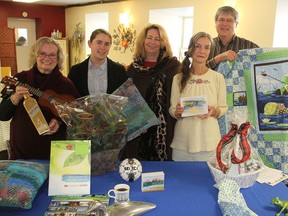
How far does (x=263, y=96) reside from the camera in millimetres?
2096

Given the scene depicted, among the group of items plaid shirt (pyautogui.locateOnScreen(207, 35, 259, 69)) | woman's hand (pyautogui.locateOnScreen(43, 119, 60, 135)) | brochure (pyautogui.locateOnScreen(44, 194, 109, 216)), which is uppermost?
plaid shirt (pyautogui.locateOnScreen(207, 35, 259, 69))

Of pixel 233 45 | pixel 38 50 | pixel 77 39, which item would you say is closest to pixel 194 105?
pixel 233 45

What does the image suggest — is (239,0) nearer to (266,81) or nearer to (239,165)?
(266,81)

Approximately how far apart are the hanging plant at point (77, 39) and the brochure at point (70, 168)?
7344 millimetres

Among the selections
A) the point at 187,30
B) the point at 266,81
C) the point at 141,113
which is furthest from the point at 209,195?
the point at 187,30

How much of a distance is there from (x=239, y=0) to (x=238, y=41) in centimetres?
270

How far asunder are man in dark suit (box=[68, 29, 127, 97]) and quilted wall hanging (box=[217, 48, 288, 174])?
801 millimetres

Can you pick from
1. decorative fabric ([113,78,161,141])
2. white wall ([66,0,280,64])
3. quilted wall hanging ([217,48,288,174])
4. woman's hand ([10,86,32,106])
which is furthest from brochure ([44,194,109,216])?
white wall ([66,0,280,64])

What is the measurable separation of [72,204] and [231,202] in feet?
2.13

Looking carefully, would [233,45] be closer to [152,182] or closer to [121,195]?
[152,182]

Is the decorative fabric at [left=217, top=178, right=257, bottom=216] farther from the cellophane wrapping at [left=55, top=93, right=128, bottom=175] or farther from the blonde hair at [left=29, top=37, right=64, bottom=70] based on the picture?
the blonde hair at [left=29, top=37, right=64, bottom=70]

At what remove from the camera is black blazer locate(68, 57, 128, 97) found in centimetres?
222

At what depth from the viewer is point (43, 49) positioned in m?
1.92

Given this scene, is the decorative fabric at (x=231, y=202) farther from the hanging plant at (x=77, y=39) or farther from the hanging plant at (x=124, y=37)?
the hanging plant at (x=77, y=39)
